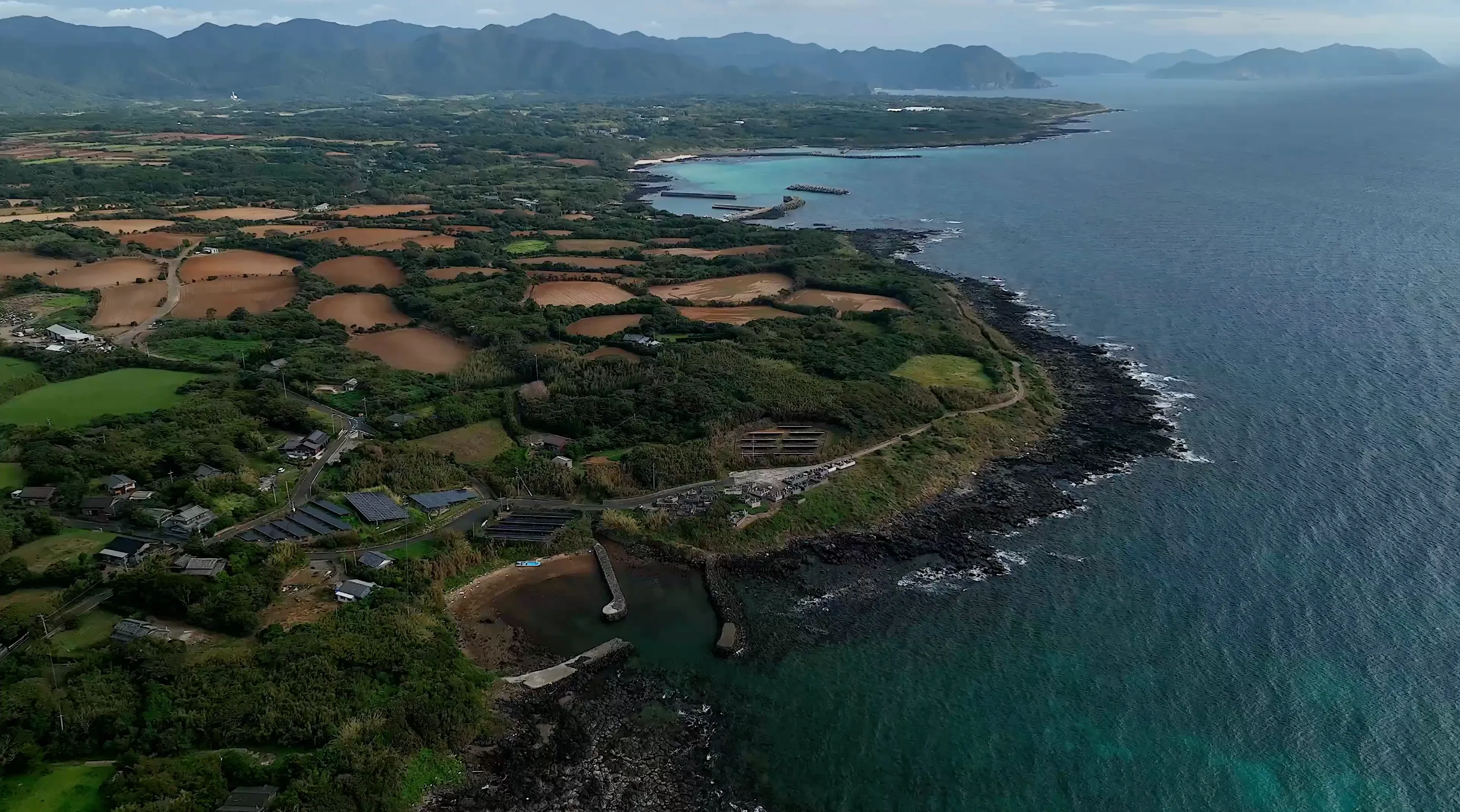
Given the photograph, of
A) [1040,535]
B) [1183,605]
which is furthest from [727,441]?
[1183,605]

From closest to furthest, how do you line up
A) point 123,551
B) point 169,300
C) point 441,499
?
point 123,551
point 441,499
point 169,300

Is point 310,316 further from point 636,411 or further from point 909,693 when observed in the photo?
point 909,693

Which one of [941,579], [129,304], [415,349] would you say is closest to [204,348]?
[415,349]

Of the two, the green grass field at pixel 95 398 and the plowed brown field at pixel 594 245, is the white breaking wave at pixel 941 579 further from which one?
the plowed brown field at pixel 594 245

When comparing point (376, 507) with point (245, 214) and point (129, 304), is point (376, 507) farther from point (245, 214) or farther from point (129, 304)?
point (245, 214)

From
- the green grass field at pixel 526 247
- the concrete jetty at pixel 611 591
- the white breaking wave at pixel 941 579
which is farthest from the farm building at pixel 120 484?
the green grass field at pixel 526 247

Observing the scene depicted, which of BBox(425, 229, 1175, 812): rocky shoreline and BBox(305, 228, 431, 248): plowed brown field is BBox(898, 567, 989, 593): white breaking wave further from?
BBox(305, 228, 431, 248): plowed brown field
